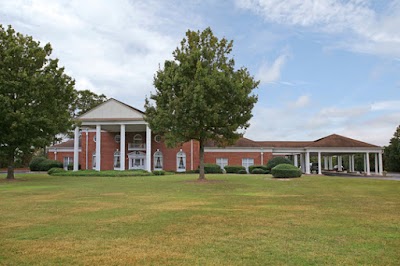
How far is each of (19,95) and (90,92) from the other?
39987 millimetres

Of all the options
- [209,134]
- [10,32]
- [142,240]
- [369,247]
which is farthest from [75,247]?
[10,32]

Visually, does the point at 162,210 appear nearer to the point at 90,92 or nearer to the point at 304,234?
the point at 304,234

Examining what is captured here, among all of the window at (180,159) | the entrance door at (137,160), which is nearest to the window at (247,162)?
the window at (180,159)

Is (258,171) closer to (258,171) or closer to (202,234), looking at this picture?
(258,171)

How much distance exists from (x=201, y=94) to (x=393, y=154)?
47.5 m

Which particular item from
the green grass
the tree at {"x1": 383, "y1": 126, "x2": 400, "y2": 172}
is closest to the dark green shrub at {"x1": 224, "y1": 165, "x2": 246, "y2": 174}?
the tree at {"x1": 383, "y1": 126, "x2": 400, "y2": 172}

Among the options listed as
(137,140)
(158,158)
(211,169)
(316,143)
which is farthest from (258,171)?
→ (137,140)

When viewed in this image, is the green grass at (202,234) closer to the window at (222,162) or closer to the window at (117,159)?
the window at (222,162)

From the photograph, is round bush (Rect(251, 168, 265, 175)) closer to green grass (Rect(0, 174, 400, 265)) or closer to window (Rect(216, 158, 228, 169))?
window (Rect(216, 158, 228, 169))

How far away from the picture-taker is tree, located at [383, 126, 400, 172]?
59812 mm

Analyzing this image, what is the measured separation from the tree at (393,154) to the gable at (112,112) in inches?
1588

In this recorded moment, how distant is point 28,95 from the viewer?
1140 inches

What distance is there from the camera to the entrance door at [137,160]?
171ft

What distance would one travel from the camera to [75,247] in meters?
7.29
